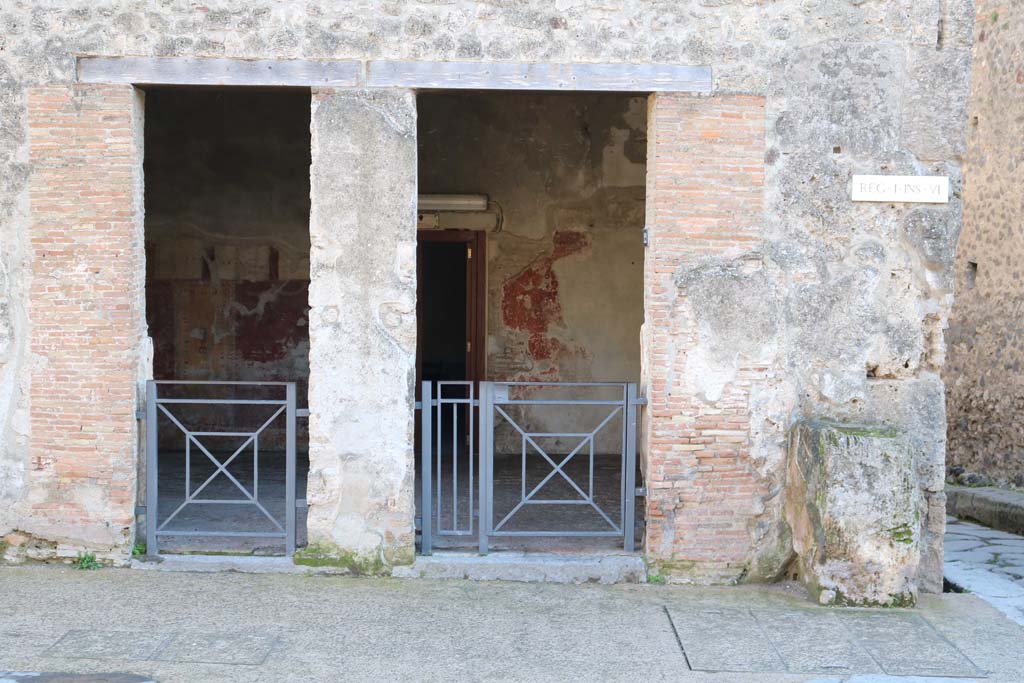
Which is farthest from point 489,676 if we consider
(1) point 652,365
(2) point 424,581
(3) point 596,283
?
(3) point 596,283

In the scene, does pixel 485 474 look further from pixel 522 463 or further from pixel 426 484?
pixel 522 463

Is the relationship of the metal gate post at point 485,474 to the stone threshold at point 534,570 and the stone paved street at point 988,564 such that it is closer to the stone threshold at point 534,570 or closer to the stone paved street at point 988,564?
the stone threshold at point 534,570

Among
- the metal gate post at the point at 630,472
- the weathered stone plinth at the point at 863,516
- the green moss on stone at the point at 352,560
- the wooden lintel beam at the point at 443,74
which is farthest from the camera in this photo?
the metal gate post at the point at 630,472

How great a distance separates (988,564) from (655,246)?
138 inches

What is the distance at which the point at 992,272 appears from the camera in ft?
35.9

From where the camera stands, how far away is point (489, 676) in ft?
15.0

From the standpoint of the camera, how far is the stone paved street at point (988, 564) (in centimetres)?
604

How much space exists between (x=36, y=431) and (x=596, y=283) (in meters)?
5.21

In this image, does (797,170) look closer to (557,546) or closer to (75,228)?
(557,546)

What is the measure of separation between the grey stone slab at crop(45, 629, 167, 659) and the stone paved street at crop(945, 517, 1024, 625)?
466 cm

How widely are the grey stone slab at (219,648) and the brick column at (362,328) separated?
1.06 meters

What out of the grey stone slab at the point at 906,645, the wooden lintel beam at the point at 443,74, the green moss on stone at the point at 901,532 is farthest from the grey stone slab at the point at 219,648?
the green moss on stone at the point at 901,532

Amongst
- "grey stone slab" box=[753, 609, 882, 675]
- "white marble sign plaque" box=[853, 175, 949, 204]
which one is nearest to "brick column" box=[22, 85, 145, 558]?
"grey stone slab" box=[753, 609, 882, 675]

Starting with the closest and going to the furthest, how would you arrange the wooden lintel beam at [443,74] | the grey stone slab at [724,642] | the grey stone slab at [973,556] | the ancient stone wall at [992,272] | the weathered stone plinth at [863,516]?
the grey stone slab at [724,642]
the weathered stone plinth at [863,516]
the wooden lintel beam at [443,74]
the grey stone slab at [973,556]
the ancient stone wall at [992,272]
